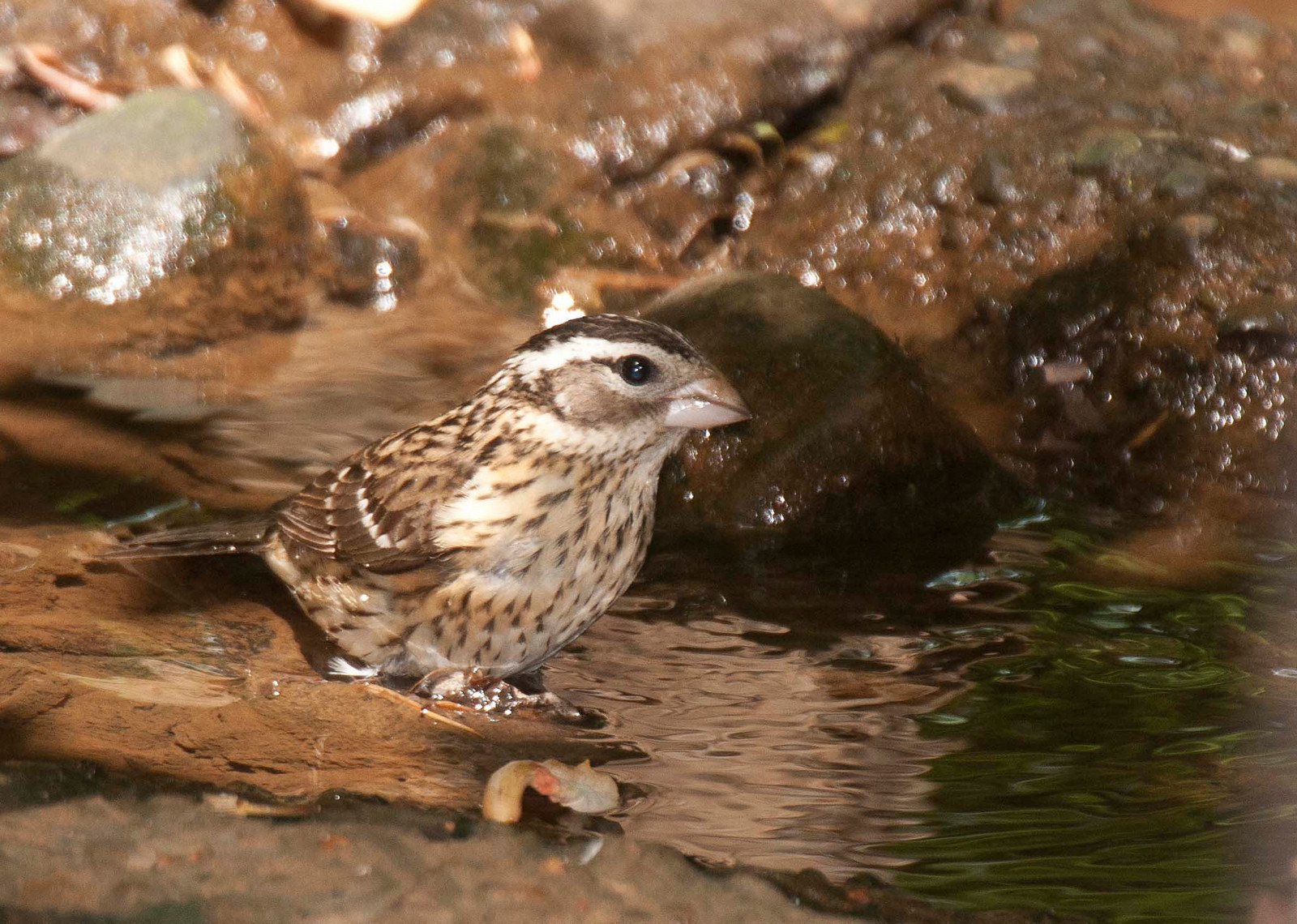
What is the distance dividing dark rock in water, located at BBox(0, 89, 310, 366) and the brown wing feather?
8.47 feet

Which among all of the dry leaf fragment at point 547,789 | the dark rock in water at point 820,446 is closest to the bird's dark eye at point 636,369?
the dry leaf fragment at point 547,789

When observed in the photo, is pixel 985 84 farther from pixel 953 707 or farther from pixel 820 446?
pixel 953 707

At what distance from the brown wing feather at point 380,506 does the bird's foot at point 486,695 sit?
0.37 metres

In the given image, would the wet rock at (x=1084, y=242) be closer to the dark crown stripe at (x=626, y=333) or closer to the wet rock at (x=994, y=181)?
the wet rock at (x=994, y=181)

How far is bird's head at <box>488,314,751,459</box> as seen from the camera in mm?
4523

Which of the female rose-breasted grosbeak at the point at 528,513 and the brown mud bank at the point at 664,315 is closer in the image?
the brown mud bank at the point at 664,315

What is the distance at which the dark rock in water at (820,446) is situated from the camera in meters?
6.01

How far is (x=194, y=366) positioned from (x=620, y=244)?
2551 millimetres

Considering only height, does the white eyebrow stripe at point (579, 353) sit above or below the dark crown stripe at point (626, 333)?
below

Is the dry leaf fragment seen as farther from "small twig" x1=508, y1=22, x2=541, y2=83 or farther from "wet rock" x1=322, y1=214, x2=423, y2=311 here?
"small twig" x1=508, y1=22, x2=541, y2=83

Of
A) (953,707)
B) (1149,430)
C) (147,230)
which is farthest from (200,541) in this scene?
(1149,430)

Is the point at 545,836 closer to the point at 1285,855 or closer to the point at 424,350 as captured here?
the point at 1285,855

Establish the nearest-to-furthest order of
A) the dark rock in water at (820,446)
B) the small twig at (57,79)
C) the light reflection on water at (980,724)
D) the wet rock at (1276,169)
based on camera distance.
Result: the light reflection on water at (980,724) < the dark rock in water at (820,446) < the wet rock at (1276,169) < the small twig at (57,79)

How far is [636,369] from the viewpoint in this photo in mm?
4523
